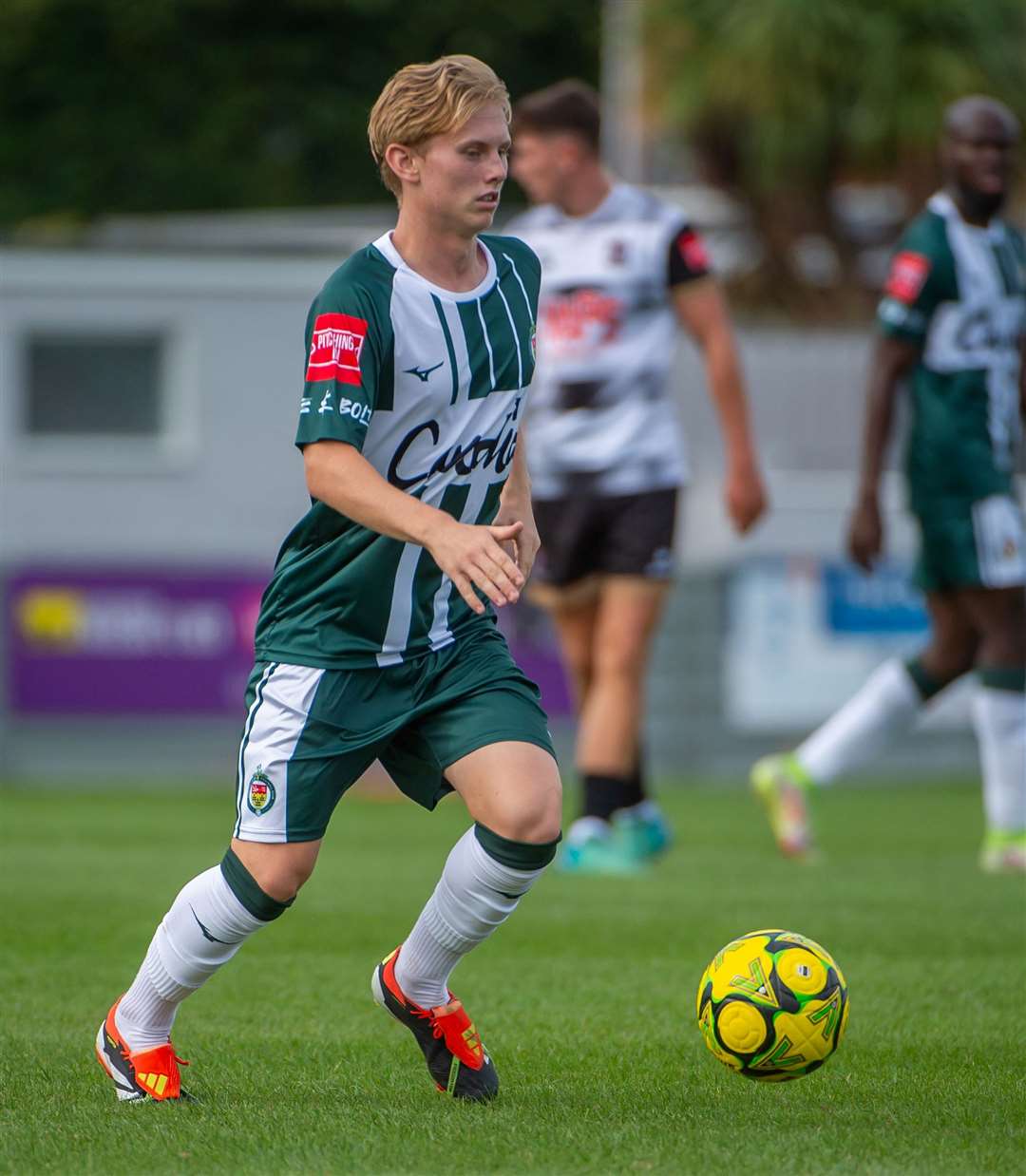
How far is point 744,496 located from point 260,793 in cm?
396

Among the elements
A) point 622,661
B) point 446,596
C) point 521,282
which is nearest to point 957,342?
point 622,661

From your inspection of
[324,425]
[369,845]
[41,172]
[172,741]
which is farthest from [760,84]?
[324,425]

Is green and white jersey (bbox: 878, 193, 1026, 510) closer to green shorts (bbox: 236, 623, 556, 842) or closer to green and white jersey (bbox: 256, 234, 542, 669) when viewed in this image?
green and white jersey (bbox: 256, 234, 542, 669)

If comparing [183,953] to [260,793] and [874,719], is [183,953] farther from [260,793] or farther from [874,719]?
[874,719]

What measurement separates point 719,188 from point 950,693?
812 centimetres

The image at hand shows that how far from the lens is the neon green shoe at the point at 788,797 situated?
8516mm

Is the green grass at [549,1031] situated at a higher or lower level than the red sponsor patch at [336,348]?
lower

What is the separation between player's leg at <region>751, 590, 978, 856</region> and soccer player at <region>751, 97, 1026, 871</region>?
2 centimetres

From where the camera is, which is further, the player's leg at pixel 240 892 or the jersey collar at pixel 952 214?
the jersey collar at pixel 952 214

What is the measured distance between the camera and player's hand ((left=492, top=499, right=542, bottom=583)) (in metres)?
4.33

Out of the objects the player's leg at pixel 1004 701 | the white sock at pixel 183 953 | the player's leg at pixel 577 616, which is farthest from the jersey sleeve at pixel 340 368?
the player's leg at pixel 1004 701

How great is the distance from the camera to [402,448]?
4184 millimetres

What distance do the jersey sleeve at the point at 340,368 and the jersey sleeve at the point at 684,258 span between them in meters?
4.00

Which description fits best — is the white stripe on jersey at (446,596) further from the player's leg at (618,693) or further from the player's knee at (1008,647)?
the player's knee at (1008,647)
